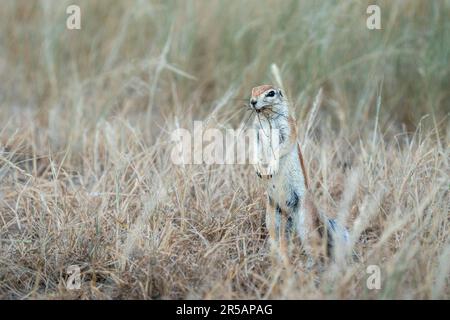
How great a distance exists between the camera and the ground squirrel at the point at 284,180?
3.35m

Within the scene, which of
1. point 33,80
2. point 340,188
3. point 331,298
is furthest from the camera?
point 33,80

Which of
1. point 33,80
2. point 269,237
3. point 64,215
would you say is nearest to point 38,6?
point 33,80

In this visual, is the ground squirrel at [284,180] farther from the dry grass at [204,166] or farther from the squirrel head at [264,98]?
the dry grass at [204,166]

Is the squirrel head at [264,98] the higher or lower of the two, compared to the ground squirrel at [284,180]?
higher

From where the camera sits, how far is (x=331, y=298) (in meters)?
2.83

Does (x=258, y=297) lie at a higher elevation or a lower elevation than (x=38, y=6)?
lower

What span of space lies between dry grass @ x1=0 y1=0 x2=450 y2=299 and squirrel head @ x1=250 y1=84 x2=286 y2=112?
22.6 inches

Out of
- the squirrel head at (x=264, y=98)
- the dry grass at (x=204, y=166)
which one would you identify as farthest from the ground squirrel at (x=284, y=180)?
the dry grass at (x=204, y=166)

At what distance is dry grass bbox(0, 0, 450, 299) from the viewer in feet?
10.5

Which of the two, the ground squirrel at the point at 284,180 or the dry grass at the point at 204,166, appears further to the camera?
the ground squirrel at the point at 284,180

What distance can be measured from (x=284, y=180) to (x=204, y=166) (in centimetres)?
83

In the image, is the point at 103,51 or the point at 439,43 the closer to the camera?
the point at 439,43

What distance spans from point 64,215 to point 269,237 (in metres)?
1.08
